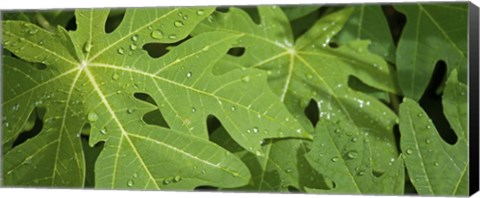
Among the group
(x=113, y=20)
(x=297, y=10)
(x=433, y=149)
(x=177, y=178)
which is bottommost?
(x=433, y=149)

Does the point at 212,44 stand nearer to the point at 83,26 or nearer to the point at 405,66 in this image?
the point at 83,26

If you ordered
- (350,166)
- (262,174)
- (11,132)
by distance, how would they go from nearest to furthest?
(350,166) → (262,174) → (11,132)

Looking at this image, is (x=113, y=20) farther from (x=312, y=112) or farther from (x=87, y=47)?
(x=312, y=112)

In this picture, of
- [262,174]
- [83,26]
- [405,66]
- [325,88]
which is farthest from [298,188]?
[83,26]

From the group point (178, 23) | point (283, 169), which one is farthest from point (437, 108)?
point (178, 23)

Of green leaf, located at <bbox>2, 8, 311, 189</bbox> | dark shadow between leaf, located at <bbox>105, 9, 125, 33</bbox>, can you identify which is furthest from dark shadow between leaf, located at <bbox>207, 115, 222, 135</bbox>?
dark shadow between leaf, located at <bbox>105, 9, 125, 33</bbox>

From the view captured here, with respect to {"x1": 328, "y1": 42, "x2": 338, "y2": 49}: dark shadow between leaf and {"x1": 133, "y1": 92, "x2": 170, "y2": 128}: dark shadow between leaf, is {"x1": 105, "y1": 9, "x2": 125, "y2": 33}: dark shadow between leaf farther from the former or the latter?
{"x1": 328, "y1": 42, "x2": 338, "y2": 49}: dark shadow between leaf

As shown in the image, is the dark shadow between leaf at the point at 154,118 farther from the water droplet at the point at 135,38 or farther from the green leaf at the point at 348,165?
the green leaf at the point at 348,165
